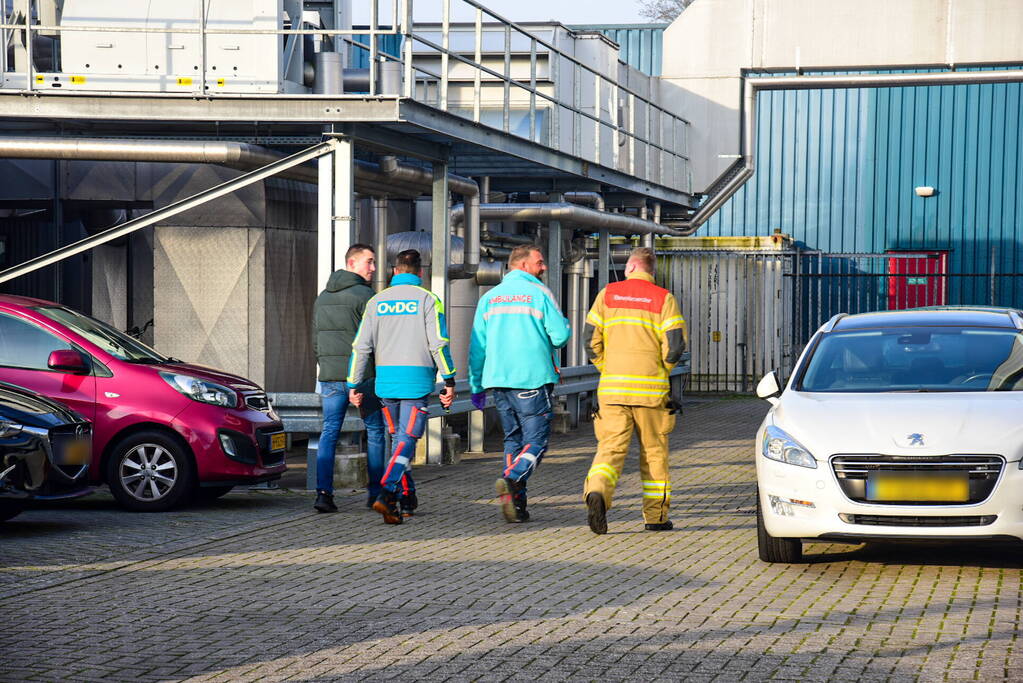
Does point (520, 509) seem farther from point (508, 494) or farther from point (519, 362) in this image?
point (519, 362)

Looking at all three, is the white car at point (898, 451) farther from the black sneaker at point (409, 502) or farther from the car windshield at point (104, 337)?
the car windshield at point (104, 337)

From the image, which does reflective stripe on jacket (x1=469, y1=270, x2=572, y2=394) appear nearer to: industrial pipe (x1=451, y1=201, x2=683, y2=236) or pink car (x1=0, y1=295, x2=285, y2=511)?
pink car (x1=0, y1=295, x2=285, y2=511)

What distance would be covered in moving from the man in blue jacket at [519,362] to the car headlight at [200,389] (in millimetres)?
1961

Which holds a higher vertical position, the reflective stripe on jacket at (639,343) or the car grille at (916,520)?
the reflective stripe on jacket at (639,343)

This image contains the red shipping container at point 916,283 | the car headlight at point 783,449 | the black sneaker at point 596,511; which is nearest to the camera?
the car headlight at point 783,449

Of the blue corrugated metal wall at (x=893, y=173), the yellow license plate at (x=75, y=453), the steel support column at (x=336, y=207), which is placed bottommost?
the yellow license plate at (x=75, y=453)

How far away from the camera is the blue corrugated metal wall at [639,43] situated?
98.8 feet

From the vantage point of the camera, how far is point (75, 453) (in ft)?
31.2

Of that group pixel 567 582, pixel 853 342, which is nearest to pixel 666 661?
pixel 567 582

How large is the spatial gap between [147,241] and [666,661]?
11285 mm

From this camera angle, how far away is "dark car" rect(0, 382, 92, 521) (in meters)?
8.95

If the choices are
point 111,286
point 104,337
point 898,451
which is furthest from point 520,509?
point 111,286

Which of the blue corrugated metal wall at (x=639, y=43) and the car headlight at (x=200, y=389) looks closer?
the car headlight at (x=200, y=389)

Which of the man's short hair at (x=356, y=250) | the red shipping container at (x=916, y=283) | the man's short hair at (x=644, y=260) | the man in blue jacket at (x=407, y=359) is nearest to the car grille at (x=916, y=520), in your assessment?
the man's short hair at (x=644, y=260)
